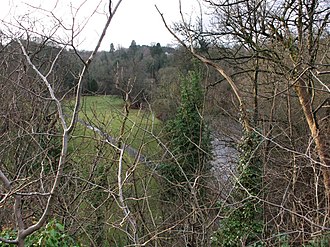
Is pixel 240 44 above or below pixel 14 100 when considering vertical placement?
above

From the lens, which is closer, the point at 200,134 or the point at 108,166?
the point at 200,134

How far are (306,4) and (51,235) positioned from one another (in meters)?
6.26

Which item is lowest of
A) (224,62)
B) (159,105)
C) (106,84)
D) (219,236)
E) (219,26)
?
(219,236)

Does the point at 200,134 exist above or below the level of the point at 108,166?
above

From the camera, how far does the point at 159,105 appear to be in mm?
15234

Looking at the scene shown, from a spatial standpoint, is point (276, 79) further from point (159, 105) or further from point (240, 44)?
point (159, 105)

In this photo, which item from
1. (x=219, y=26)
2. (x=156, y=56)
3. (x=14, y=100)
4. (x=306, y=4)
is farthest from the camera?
(x=156, y=56)

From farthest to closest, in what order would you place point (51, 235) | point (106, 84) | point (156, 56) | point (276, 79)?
1. point (156, 56)
2. point (106, 84)
3. point (276, 79)
4. point (51, 235)

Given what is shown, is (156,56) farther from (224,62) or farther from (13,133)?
(13,133)

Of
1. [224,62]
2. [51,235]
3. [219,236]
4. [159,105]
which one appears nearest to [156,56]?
[159,105]

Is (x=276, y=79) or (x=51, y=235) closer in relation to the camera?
(x=51, y=235)

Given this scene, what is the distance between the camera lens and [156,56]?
2200 centimetres

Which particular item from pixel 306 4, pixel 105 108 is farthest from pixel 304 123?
pixel 105 108

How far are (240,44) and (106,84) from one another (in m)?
3.11
